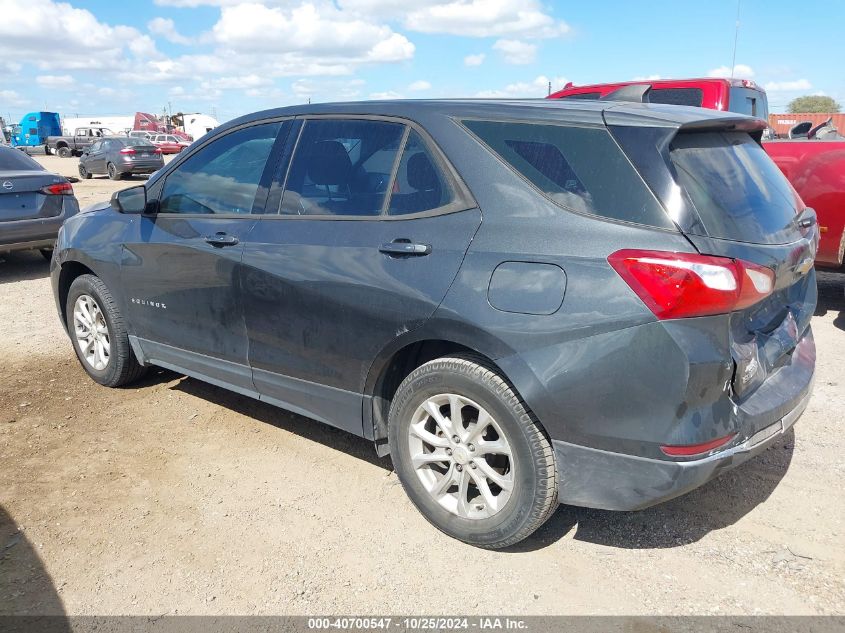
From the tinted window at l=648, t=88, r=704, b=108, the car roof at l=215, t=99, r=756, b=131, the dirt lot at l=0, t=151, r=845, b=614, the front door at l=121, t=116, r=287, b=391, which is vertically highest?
the tinted window at l=648, t=88, r=704, b=108

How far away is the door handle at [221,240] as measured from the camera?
3562mm

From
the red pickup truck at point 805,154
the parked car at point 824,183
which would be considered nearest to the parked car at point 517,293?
the red pickup truck at point 805,154

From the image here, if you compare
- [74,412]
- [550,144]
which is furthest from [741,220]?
[74,412]

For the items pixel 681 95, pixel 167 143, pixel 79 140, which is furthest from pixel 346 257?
pixel 79 140

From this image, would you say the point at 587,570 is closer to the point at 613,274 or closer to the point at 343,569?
the point at 343,569

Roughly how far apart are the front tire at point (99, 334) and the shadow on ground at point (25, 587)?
159cm

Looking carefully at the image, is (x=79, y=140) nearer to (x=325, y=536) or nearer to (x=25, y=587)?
(x=25, y=587)

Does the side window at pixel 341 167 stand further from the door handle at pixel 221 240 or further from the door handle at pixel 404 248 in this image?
the door handle at pixel 221 240

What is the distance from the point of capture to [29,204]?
821 cm

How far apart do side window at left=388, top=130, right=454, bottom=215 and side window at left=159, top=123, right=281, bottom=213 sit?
0.94m

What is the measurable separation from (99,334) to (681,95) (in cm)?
607

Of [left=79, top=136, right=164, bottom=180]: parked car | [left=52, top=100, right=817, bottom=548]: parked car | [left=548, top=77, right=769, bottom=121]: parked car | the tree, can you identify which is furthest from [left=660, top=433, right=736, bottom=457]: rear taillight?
the tree

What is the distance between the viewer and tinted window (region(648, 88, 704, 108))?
280 inches

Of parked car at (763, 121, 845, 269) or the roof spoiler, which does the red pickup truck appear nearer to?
parked car at (763, 121, 845, 269)
